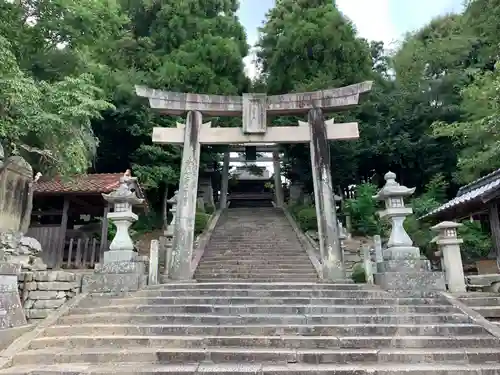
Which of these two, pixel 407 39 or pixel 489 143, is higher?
pixel 407 39

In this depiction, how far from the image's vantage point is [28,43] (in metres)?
9.90

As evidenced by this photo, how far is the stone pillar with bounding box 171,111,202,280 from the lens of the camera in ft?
28.6

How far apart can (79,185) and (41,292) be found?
223 inches

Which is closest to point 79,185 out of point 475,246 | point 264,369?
point 264,369

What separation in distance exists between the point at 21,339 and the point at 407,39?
26.4 m

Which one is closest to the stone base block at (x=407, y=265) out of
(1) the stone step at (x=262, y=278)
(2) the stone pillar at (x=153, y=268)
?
(1) the stone step at (x=262, y=278)

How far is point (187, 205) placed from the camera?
919 centimetres

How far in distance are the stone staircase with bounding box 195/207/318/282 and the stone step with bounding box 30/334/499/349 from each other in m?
4.21

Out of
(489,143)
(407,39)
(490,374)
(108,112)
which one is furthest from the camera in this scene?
(407,39)

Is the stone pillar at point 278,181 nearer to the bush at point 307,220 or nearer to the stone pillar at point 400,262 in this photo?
the bush at point 307,220

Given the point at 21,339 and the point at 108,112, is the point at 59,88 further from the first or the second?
the point at 108,112

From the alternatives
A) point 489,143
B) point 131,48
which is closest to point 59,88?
point 131,48

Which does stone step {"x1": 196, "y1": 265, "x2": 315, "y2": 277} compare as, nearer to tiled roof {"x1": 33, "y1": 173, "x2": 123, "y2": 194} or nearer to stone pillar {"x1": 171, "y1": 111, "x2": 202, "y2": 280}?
stone pillar {"x1": 171, "y1": 111, "x2": 202, "y2": 280}

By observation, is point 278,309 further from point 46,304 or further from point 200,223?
point 200,223
